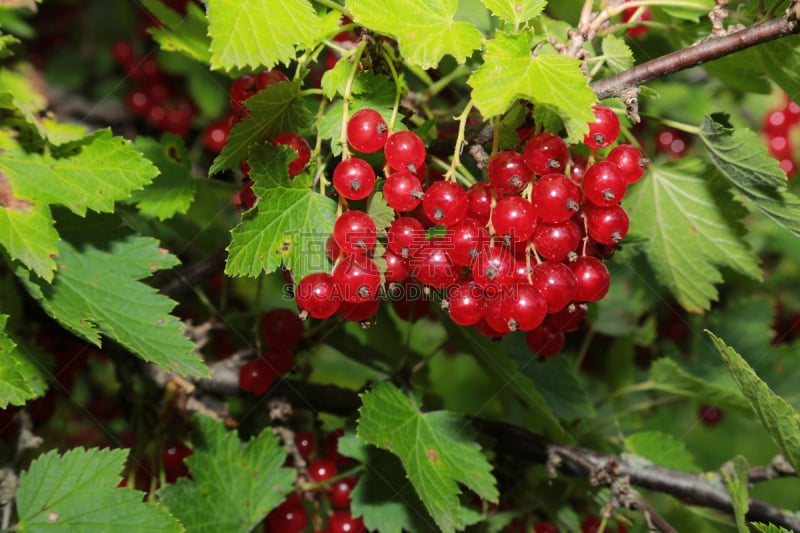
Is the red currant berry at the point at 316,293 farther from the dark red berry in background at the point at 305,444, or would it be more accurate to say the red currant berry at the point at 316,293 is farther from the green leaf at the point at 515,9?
the dark red berry in background at the point at 305,444

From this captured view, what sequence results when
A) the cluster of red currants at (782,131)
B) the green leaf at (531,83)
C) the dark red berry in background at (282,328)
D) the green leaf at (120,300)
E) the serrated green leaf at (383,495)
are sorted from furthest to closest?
the cluster of red currants at (782,131)
the dark red berry in background at (282,328)
the serrated green leaf at (383,495)
the green leaf at (120,300)
the green leaf at (531,83)

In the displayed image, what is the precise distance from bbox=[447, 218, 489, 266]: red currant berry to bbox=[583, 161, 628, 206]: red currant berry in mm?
169

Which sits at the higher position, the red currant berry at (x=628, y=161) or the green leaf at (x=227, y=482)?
the red currant berry at (x=628, y=161)

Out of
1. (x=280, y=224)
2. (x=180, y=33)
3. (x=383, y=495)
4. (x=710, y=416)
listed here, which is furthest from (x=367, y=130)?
(x=710, y=416)

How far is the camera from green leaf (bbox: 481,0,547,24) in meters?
1.02

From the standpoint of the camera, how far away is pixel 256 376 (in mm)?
1453

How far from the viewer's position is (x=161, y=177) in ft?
4.86

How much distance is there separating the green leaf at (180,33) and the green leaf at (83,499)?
76 cm

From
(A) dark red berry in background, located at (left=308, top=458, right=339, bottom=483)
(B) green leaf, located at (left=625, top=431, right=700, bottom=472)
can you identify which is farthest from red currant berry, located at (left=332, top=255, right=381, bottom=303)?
(B) green leaf, located at (left=625, top=431, right=700, bottom=472)

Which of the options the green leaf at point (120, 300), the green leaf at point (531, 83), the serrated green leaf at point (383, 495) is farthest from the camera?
the serrated green leaf at point (383, 495)

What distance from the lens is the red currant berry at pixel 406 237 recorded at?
1.04m

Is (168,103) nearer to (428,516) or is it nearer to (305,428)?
(305,428)

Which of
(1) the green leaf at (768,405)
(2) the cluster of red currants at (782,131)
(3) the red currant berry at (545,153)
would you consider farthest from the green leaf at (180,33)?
(2) the cluster of red currants at (782,131)

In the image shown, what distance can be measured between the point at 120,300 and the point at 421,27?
677 millimetres
